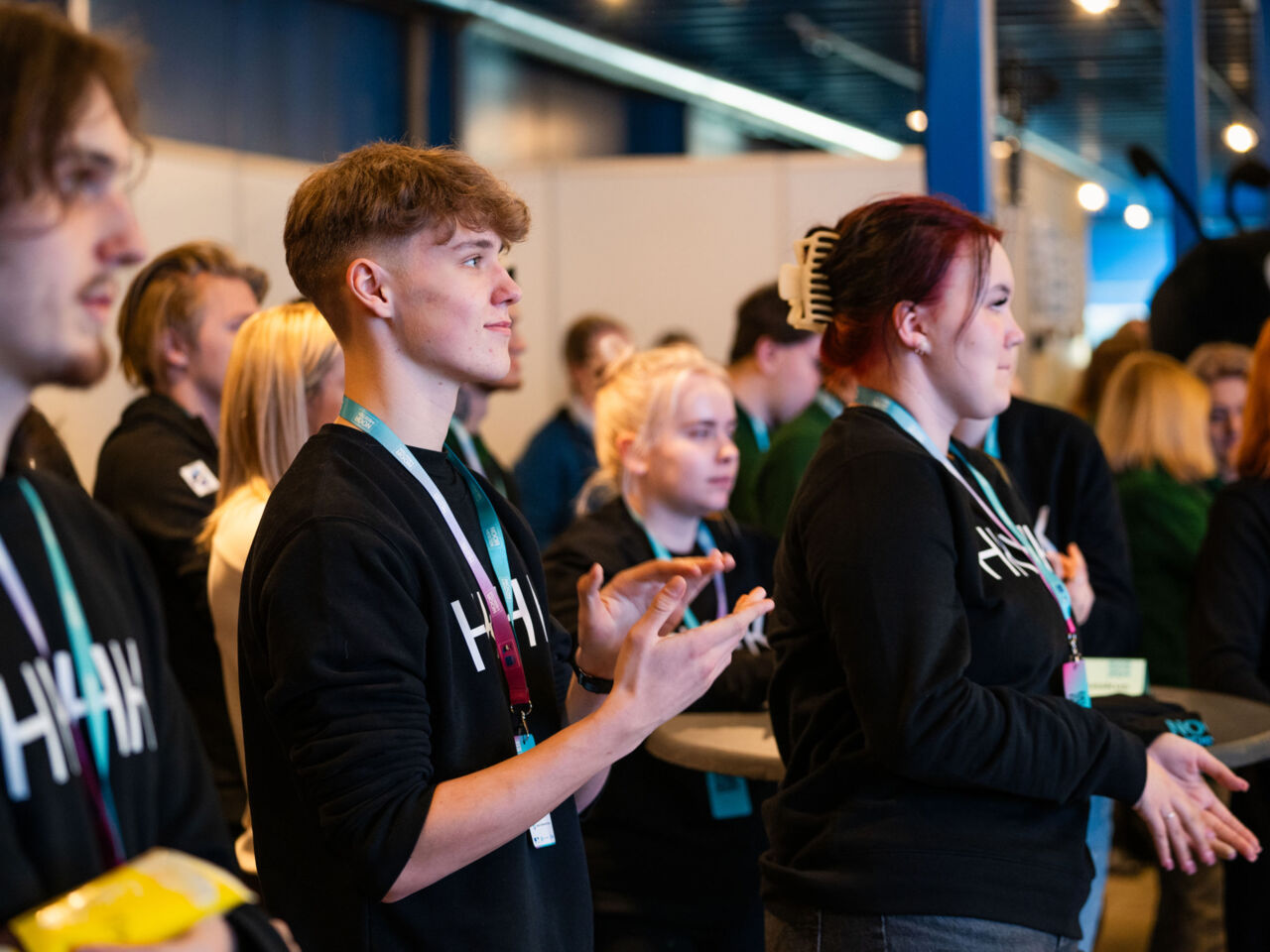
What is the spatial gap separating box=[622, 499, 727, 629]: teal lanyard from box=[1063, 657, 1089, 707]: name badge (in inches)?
32.0

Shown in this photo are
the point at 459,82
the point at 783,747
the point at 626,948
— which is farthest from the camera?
the point at 459,82

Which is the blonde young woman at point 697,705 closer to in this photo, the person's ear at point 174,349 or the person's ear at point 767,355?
the person's ear at point 174,349

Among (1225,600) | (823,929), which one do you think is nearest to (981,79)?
(1225,600)

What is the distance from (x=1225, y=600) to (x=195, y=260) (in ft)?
6.95

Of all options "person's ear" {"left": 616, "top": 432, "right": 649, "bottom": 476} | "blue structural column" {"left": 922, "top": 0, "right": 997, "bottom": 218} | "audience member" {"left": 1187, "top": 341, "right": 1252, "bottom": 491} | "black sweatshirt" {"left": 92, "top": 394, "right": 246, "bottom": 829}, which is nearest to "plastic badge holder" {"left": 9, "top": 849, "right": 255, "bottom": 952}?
"black sweatshirt" {"left": 92, "top": 394, "right": 246, "bottom": 829}

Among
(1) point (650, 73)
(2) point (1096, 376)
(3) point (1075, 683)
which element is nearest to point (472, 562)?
(3) point (1075, 683)

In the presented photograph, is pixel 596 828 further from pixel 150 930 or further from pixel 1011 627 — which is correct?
pixel 150 930

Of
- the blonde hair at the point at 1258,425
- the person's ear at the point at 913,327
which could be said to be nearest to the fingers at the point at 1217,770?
the person's ear at the point at 913,327

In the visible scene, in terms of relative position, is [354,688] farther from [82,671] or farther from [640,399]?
[640,399]

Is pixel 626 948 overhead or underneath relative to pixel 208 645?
underneath

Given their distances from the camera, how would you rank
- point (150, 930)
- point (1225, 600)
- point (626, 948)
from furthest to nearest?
point (1225, 600)
point (626, 948)
point (150, 930)

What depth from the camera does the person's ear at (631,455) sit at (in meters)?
2.63

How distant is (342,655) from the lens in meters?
1.26

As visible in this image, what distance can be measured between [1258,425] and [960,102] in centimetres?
115
